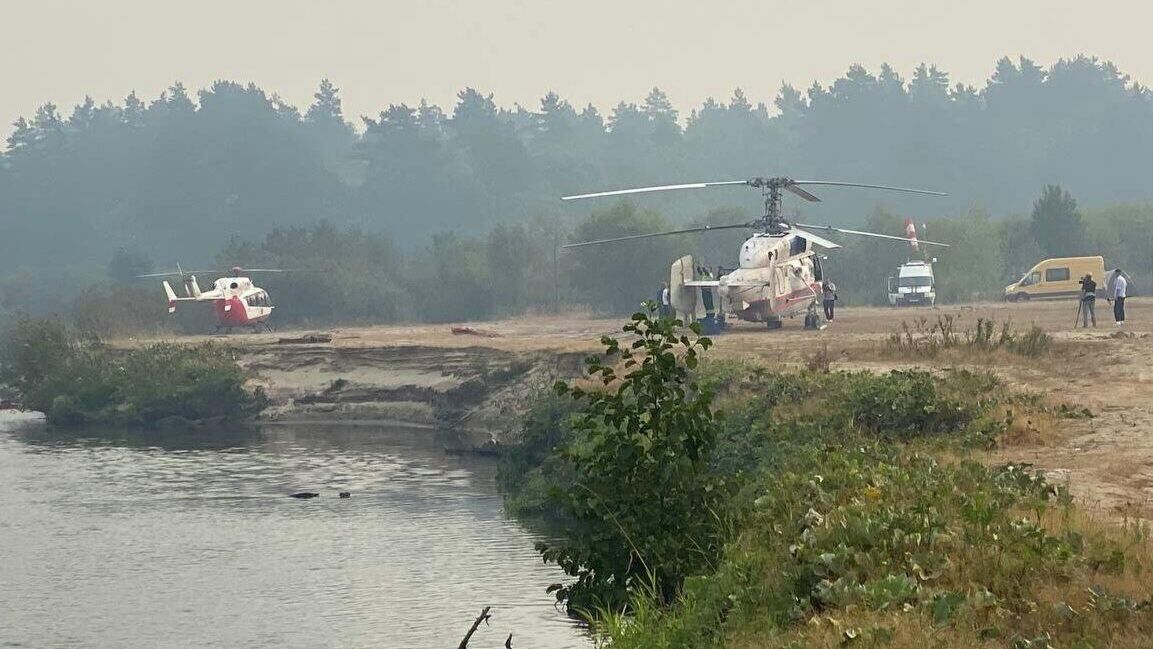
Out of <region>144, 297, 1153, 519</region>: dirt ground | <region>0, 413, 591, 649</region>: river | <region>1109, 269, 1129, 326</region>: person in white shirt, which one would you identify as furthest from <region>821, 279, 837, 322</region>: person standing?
<region>0, 413, 591, 649</region>: river

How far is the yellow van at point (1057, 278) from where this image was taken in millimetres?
76625

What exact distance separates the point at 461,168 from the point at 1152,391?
139 meters

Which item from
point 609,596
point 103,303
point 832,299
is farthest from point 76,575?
point 103,303

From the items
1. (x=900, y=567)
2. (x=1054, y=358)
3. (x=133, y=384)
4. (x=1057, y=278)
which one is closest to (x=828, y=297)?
(x=1057, y=278)

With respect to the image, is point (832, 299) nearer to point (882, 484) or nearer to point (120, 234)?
point (882, 484)

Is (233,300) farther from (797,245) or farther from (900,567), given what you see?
(900,567)

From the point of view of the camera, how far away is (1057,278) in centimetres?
7744

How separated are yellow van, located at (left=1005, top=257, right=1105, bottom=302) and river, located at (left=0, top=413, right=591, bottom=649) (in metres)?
39.4

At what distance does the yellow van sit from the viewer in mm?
76625

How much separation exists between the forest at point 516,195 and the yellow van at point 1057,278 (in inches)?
510

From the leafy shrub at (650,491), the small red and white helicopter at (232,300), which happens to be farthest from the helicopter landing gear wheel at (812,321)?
the leafy shrub at (650,491)

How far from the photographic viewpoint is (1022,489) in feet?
55.8

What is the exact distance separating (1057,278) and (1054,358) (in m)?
43.6

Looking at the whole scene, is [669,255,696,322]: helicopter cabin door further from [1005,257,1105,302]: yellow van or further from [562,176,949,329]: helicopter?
[1005,257,1105,302]: yellow van
